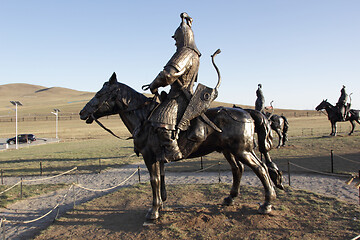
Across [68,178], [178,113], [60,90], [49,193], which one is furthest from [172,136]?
[60,90]

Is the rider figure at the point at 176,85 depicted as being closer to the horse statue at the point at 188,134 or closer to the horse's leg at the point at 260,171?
the horse statue at the point at 188,134

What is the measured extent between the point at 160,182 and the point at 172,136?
4.12 ft

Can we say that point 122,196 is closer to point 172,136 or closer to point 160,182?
point 160,182

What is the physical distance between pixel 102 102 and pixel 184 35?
7.01 ft

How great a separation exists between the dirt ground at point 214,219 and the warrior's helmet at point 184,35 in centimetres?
345

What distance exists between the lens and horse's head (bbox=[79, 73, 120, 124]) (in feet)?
16.9

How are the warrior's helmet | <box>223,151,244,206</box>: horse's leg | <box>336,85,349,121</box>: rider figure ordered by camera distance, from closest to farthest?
the warrior's helmet, <box>223,151,244,206</box>: horse's leg, <box>336,85,349,121</box>: rider figure

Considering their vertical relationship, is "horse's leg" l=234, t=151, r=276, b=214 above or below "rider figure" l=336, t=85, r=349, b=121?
below

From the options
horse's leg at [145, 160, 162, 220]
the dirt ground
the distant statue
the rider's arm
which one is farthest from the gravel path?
the distant statue

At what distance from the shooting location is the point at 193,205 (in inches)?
240

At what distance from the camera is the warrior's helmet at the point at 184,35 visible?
4918mm

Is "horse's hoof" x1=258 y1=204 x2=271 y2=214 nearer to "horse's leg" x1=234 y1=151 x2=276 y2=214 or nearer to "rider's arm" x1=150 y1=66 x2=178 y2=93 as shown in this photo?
"horse's leg" x1=234 y1=151 x2=276 y2=214

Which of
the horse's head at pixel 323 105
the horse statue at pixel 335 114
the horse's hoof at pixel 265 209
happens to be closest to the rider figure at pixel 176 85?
the horse's hoof at pixel 265 209

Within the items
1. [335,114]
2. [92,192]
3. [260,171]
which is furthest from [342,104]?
[92,192]
